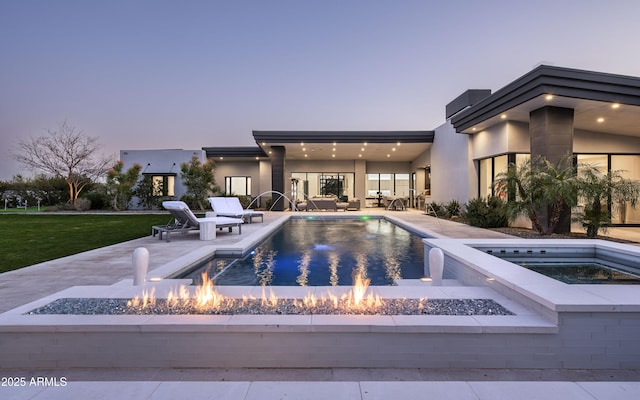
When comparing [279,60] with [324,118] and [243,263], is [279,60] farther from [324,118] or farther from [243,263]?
[243,263]

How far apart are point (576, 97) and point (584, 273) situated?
5204 mm

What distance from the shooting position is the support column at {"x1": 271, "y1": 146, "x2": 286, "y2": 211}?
1816 centimetres

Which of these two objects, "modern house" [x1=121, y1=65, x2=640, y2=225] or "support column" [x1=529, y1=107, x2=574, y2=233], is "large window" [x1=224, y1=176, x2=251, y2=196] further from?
"support column" [x1=529, y1=107, x2=574, y2=233]

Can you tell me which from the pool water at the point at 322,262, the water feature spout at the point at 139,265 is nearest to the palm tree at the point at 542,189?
the pool water at the point at 322,262

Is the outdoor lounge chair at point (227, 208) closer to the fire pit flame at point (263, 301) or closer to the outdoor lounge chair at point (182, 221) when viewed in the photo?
the outdoor lounge chair at point (182, 221)

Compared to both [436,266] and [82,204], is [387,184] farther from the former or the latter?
[436,266]

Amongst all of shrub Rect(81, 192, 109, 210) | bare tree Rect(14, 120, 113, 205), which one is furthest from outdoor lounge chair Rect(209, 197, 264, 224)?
bare tree Rect(14, 120, 113, 205)

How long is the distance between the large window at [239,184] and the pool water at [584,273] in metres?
19.9

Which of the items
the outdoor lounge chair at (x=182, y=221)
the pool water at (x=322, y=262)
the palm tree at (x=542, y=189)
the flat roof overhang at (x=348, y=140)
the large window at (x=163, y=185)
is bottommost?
the pool water at (x=322, y=262)

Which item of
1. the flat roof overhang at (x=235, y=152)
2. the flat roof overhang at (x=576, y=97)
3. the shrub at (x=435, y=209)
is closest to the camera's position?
the flat roof overhang at (x=576, y=97)

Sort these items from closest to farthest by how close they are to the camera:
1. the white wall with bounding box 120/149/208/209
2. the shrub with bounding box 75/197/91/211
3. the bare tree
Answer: the shrub with bounding box 75/197/91/211 < the white wall with bounding box 120/149/208/209 < the bare tree

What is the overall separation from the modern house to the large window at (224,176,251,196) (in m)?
0.07

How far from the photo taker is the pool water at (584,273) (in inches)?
169

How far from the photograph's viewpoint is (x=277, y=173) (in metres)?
18.3
